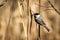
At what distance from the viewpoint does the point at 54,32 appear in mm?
1691

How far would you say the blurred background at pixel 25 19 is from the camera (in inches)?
66.6

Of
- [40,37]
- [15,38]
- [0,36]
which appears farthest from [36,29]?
[0,36]

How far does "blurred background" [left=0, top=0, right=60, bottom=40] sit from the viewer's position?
169 centimetres

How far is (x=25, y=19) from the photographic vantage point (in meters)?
1.72

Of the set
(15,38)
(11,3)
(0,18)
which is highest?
(11,3)

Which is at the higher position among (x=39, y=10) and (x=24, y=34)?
(x=39, y=10)

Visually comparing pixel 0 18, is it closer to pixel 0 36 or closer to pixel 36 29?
pixel 0 36

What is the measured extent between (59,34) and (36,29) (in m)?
0.17

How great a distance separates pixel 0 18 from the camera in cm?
175

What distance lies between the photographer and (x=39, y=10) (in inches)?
67.5

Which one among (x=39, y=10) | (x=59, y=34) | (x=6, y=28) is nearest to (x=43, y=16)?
(x=39, y=10)

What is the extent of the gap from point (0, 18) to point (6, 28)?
89mm

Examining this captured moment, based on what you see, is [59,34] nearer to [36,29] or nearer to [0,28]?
[36,29]

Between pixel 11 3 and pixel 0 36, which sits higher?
pixel 11 3
